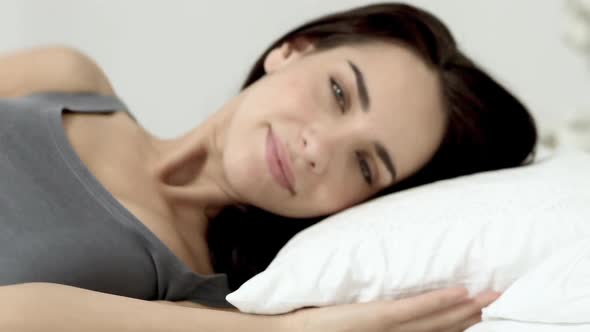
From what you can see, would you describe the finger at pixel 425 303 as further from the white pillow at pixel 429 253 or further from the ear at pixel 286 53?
the ear at pixel 286 53

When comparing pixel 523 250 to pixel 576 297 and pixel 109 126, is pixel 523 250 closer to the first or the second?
pixel 576 297

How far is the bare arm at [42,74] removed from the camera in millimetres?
1392

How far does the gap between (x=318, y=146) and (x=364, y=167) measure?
124mm

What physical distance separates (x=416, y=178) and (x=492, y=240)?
0.46 m

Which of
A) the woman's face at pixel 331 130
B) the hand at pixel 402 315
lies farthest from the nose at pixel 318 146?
the hand at pixel 402 315

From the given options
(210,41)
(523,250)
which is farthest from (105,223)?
(210,41)

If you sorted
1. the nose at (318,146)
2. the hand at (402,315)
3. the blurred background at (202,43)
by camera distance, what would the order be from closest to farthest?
the hand at (402,315) → the nose at (318,146) → the blurred background at (202,43)

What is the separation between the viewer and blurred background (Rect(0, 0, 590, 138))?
1.85 metres

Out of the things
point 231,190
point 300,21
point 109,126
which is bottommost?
point 231,190

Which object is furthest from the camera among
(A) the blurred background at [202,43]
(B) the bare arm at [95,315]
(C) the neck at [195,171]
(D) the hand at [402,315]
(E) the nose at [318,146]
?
(A) the blurred background at [202,43]

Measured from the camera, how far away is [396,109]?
4.06 feet

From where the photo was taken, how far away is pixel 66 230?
1018mm

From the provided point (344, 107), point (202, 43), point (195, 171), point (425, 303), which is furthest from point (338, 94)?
point (202, 43)

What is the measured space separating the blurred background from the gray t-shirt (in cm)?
85
